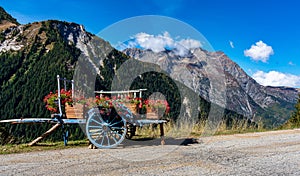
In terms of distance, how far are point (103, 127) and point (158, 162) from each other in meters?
2.31

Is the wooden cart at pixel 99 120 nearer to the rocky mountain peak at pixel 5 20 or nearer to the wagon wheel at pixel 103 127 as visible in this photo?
the wagon wheel at pixel 103 127

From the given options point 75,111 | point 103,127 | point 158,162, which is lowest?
point 158,162

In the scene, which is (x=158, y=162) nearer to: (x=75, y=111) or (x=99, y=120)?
(x=99, y=120)

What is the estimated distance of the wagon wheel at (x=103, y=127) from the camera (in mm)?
6719

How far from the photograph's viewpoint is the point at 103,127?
691 cm

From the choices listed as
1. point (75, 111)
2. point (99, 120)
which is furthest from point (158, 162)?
point (75, 111)

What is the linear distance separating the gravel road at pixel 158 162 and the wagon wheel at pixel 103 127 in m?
0.36

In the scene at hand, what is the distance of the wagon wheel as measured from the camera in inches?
265

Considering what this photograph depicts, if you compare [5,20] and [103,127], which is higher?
[5,20]

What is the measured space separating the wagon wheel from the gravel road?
361mm

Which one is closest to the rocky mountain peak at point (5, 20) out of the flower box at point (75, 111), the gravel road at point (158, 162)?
the flower box at point (75, 111)

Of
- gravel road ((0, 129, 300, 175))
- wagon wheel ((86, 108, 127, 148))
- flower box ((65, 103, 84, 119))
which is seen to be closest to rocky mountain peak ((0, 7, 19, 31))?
flower box ((65, 103, 84, 119))

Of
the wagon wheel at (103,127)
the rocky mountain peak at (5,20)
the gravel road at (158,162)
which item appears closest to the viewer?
the gravel road at (158,162)

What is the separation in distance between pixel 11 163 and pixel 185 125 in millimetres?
7020
